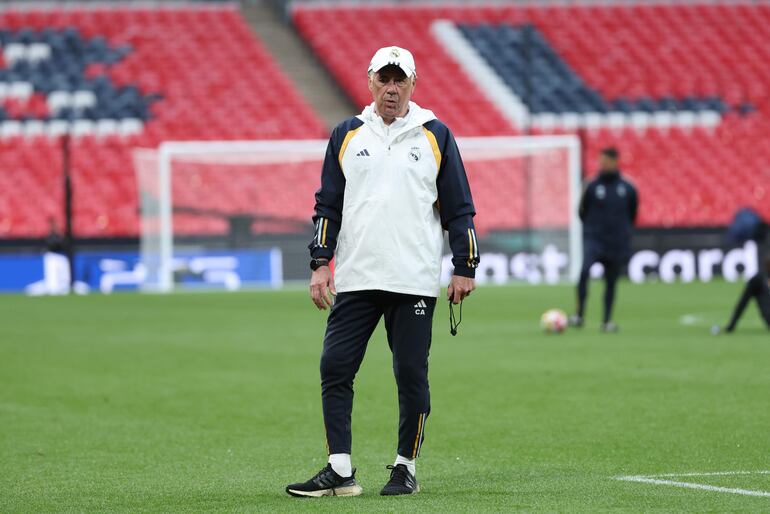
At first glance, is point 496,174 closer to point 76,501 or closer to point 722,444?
point 722,444

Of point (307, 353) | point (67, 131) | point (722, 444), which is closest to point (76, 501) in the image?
point (722, 444)

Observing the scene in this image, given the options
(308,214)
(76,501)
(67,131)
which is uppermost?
(67,131)

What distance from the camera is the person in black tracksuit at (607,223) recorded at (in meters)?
18.2

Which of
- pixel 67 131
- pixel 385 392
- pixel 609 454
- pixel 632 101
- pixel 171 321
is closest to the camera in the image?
pixel 609 454

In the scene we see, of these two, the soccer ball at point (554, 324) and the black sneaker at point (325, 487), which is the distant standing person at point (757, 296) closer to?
the soccer ball at point (554, 324)

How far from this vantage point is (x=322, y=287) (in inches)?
275

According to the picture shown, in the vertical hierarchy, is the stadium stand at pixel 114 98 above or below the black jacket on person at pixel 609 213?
above

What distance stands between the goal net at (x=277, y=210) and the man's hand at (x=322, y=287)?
22.0m

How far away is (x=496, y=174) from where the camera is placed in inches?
1231

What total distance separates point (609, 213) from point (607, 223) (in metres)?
0.12

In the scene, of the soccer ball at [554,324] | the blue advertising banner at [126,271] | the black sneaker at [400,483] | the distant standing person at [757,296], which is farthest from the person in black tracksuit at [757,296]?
the blue advertising banner at [126,271]

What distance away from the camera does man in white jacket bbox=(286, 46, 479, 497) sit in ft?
22.5

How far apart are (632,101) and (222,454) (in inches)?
1221

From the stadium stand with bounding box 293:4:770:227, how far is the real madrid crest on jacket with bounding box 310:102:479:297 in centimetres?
2647
